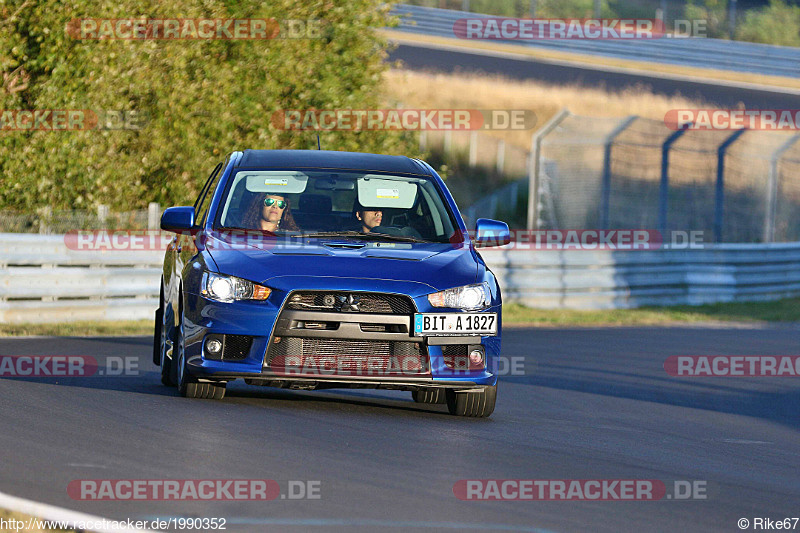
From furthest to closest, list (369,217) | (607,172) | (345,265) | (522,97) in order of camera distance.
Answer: (522,97), (607,172), (369,217), (345,265)

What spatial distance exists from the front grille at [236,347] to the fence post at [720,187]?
18850 millimetres

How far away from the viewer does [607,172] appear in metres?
26.4

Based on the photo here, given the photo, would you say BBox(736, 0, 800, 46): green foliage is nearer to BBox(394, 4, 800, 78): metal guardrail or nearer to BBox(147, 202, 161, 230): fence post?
BBox(394, 4, 800, 78): metal guardrail

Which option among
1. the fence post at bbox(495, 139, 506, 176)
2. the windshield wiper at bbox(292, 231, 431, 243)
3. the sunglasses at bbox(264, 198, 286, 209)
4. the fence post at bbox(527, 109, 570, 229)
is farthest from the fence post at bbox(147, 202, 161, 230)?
the fence post at bbox(495, 139, 506, 176)

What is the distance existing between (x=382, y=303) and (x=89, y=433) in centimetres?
196

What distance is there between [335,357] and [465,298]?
89 centimetres

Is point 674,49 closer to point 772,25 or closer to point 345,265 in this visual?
point 772,25

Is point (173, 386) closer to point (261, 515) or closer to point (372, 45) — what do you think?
point (261, 515)

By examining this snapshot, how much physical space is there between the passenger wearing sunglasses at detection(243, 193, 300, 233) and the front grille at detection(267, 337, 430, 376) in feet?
3.76

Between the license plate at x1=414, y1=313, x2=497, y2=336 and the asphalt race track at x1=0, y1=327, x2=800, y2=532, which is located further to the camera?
the license plate at x1=414, y1=313, x2=497, y2=336

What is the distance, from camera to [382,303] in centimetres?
901

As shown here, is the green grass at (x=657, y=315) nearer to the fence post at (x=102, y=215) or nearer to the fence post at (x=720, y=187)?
the fence post at (x=720, y=187)

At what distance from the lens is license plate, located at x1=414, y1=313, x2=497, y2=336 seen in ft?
29.6

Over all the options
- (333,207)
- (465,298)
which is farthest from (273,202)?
(465,298)
